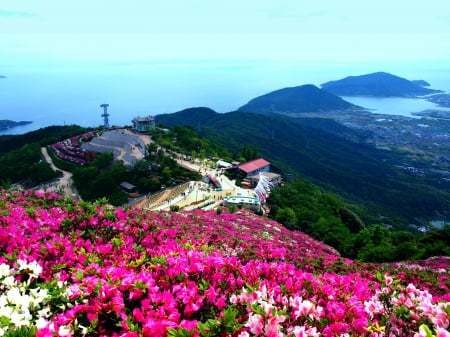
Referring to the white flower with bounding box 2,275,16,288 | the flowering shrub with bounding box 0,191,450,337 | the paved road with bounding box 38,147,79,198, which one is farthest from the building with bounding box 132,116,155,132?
the white flower with bounding box 2,275,16,288

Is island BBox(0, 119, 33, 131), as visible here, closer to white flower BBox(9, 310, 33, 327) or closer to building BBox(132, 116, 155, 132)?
building BBox(132, 116, 155, 132)

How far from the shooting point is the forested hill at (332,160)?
8488cm

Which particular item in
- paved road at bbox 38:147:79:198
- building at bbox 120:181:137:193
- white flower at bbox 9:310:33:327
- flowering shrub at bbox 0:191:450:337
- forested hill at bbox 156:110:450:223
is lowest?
forested hill at bbox 156:110:450:223

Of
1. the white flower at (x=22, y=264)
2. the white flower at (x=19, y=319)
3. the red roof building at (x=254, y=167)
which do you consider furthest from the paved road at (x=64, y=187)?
the white flower at (x=19, y=319)

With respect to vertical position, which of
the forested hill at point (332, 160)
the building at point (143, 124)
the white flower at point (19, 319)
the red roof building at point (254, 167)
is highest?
the white flower at point (19, 319)

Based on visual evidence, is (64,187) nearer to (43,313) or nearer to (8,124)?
(43,313)

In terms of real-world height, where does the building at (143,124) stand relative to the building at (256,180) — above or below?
above

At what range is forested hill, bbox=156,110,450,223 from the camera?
84.9 metres

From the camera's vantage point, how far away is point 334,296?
532 cm

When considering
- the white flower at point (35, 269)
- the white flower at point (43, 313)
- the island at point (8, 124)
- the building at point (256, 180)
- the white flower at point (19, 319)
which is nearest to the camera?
the white flower at point (19, 319)

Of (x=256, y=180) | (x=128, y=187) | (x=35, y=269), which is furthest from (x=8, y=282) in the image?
(x=256, y=180)

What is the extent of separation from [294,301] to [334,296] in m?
1.12

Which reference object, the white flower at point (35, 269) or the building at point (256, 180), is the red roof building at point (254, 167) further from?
the white flower at point (35, 269)

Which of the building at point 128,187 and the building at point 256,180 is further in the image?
the building at point 256,180
